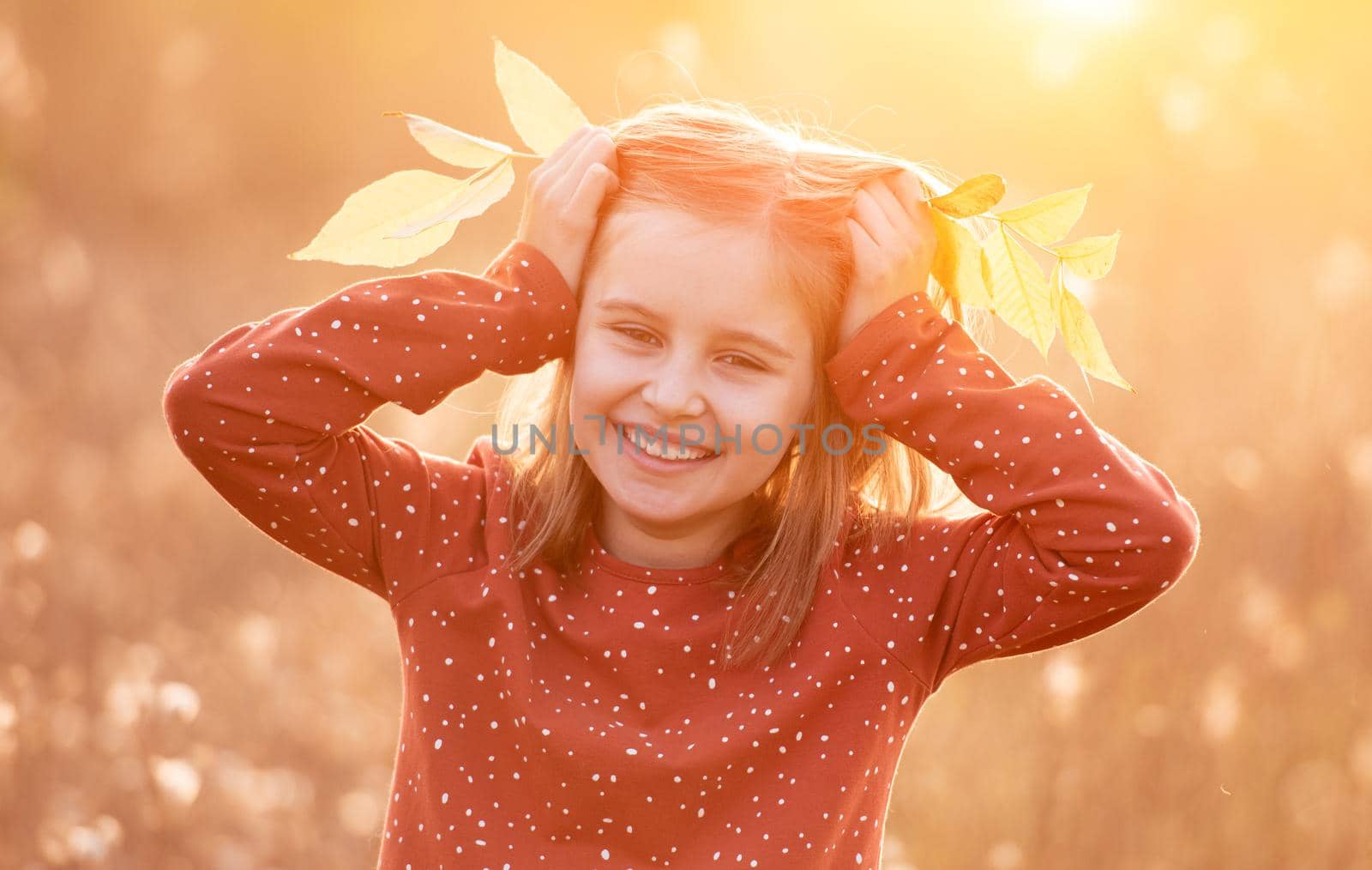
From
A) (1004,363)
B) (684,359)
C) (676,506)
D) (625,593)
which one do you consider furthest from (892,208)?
(1004,363)

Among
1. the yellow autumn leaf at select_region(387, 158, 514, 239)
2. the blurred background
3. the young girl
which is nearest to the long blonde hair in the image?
the young girl

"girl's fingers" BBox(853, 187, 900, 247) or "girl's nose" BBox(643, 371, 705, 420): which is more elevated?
"girl's fingers" BBox(853, 187, 900, 247)

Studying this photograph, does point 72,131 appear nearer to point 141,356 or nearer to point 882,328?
point 141,356

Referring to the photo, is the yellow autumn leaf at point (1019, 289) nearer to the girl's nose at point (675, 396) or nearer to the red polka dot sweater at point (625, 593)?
the red polka dot sweater at point (625, 593)

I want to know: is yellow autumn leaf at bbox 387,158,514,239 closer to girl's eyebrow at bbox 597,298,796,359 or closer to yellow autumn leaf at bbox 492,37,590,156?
yellow autumn leaf at bbox 492,37,590,156

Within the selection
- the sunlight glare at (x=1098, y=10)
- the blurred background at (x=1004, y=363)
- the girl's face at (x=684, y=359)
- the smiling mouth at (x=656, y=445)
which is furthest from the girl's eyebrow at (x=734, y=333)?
the sunlight glare at (x=1098, y=10)

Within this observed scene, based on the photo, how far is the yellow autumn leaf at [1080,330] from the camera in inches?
61.6

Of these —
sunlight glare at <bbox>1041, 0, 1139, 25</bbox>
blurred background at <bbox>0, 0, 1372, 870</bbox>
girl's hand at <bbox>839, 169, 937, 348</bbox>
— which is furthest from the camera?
sunlight glare at <bbox>1041, 0, 1139, 25</bbox>

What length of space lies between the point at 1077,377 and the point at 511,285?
5.42 feet

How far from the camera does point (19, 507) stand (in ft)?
8.85

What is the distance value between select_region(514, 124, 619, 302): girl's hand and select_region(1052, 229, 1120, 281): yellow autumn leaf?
0.47m

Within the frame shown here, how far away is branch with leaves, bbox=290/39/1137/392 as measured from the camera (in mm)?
1528

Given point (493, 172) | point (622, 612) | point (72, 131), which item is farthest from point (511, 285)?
point (72, 131)

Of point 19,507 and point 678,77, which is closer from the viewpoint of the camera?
point 19,507
